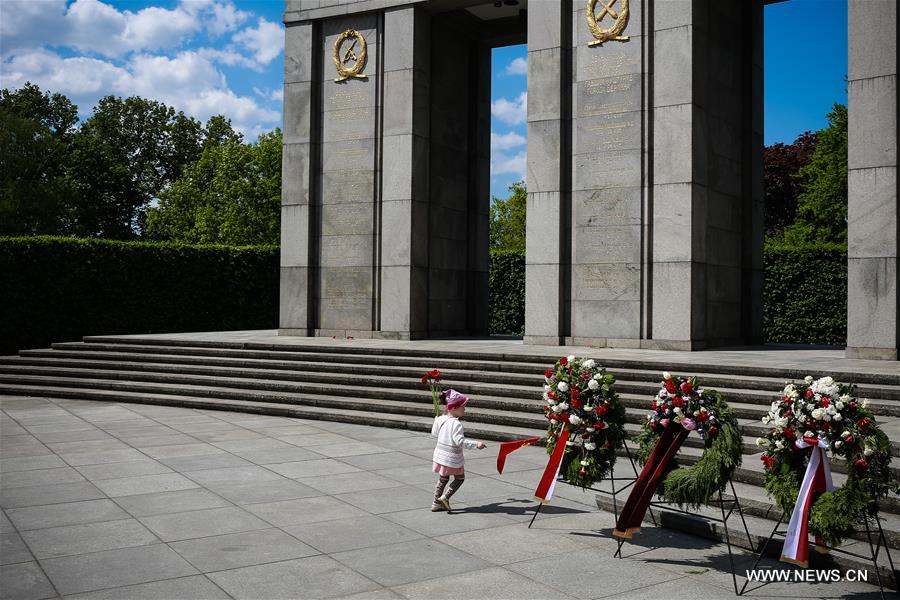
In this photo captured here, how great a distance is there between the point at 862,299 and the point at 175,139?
175ft

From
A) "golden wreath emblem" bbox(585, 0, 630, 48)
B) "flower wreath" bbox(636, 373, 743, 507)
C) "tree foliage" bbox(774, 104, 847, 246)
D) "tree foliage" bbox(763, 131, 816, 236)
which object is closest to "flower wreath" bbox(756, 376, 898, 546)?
"flower wreath" bbox(636, 373, 743, 507)

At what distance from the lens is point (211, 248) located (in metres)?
29.5

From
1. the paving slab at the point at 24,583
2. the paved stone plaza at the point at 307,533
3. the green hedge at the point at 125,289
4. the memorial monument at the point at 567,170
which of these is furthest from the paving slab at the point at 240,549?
the green hedge at the point at 125,289

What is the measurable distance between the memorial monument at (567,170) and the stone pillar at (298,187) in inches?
2.2

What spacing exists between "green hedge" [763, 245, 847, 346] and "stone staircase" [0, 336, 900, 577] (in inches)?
465

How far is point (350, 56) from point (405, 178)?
4037mm

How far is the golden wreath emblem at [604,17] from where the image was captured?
60.1 feet

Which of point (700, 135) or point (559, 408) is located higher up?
point (700, 135)

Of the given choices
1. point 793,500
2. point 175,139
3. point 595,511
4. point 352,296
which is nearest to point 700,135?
point 352,296

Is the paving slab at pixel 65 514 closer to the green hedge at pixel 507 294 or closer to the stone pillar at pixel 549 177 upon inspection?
the stone pillar at pixel 549 177

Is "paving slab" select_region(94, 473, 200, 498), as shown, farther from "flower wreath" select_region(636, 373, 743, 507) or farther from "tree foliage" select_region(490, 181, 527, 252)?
"tree foliage" select_region(490, 181, 527, 252)

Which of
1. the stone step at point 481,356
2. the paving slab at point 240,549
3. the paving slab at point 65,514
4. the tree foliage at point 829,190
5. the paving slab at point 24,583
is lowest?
the paving slab at point 65,514

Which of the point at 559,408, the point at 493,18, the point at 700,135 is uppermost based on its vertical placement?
the point at 493,18

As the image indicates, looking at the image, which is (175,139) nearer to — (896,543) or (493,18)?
(493,18)
